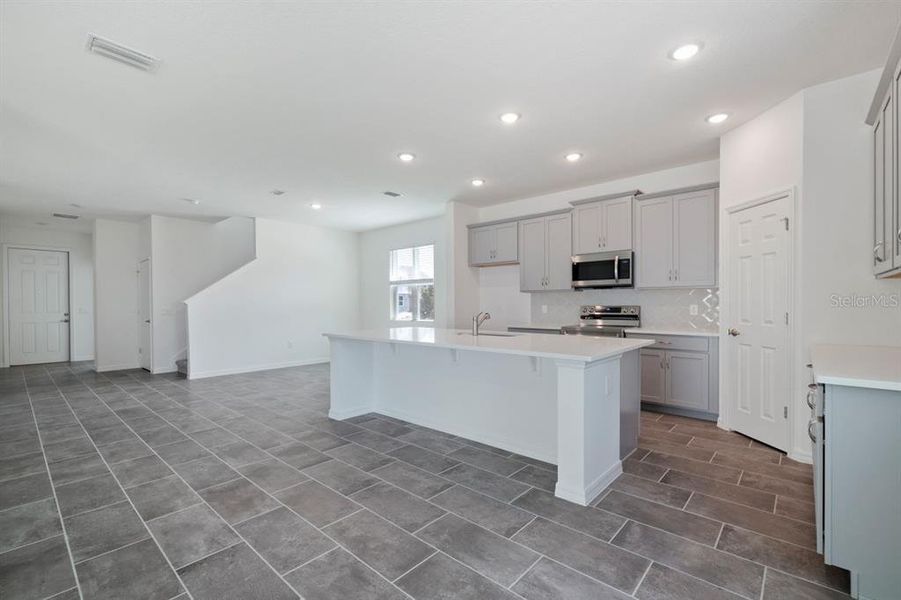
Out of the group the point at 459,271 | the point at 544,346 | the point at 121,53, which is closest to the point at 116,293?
the point at 459,271

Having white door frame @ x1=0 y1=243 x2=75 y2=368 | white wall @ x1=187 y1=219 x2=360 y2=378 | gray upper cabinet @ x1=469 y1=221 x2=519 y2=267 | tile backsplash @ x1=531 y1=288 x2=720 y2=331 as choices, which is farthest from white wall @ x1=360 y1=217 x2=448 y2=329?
white door frame @ x1=0 y1=243 x2=75 y2=368

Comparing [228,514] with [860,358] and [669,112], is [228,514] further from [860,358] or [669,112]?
[669,112]

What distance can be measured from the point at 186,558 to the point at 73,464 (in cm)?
197

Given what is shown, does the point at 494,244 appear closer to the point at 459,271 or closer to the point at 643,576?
the point at 459,271

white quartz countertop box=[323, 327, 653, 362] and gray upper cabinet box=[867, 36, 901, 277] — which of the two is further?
white quartz countertop box=[323, 327, 653, 362]

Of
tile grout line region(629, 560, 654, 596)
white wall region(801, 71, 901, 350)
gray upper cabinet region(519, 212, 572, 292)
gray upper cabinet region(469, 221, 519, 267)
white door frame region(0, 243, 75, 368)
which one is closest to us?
tile grout line region(629, 560, 654, 596)

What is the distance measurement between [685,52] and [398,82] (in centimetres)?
176

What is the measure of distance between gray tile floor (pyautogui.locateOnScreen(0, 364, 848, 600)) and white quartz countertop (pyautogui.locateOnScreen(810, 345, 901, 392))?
2.89 feet

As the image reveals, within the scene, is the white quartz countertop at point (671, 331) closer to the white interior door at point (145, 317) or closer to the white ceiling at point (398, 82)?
the white ceiling at point (398, 82)

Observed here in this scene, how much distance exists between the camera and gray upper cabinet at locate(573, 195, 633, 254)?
15.5 ft

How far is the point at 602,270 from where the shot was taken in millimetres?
4871

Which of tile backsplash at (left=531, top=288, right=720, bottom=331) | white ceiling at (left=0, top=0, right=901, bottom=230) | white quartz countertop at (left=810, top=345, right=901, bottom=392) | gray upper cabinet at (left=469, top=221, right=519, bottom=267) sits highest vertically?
white ceiling at (left=0, top=0, right=901, bottom=230)

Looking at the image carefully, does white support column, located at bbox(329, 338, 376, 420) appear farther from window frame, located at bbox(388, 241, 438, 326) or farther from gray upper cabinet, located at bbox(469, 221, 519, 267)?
window frame, located at bbox(388, 241, 438, 326)

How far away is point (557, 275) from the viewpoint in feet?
17.5
